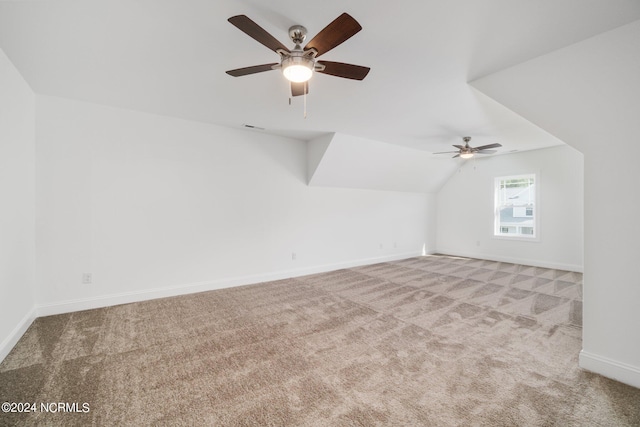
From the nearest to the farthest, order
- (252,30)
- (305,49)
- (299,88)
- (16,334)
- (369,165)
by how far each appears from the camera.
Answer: (252,30) < (305,49) < (299,88) < (16,334) < (369,165)

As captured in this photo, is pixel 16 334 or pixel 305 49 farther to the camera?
pixel 16 334

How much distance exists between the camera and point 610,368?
78.6 inches

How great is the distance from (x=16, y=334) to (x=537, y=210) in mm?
8448

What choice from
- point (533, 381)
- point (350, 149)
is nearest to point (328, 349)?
point (533, 381)

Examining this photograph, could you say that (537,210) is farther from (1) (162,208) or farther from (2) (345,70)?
(1) (162,208)

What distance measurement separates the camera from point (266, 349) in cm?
241

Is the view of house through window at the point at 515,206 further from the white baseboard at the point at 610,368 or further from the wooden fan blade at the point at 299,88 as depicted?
the wooden fan blade at the point at 299,88

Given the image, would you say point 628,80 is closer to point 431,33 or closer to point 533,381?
point 431,33

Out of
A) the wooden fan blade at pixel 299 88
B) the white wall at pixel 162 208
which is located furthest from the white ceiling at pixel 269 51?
the white wall at pixel 162 208

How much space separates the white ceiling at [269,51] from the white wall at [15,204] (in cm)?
26

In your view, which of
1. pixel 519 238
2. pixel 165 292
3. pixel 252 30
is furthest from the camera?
pixel 519 238

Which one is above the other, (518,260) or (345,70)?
(345,70)

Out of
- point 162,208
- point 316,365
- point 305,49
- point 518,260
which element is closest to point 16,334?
point 162,208

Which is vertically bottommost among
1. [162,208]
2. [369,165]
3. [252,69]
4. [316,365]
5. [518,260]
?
[316,365]
